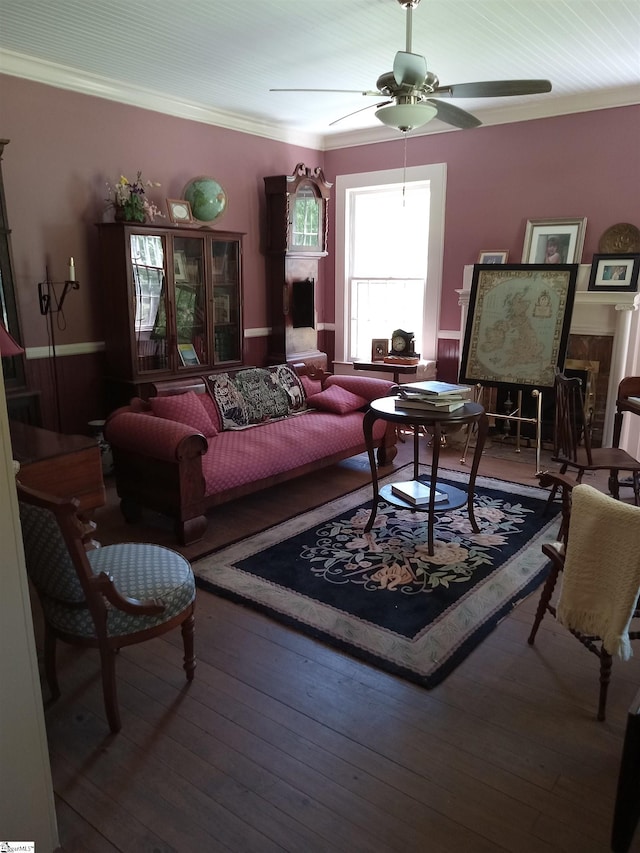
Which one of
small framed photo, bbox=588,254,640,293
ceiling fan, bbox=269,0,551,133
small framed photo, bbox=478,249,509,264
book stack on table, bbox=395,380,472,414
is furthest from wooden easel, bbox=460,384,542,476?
ceiling fan, bbox=269,0,551,133

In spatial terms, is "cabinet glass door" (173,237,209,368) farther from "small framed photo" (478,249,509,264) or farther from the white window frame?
"small framed photo" (478,249,509,264)

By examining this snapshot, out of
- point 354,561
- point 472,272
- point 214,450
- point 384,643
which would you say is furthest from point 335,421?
point 384,643

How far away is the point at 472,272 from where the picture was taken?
5145 mm

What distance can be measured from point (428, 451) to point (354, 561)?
85.7 inches

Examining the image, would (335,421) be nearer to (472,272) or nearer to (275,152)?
(472,272)

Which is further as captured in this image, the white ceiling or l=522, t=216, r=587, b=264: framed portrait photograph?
l=522, t=216, r=587, b=264: framed portrait photograph

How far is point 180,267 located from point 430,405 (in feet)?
7.99

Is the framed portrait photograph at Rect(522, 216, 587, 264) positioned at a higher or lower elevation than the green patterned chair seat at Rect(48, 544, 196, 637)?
higher

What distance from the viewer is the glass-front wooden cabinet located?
4.31m

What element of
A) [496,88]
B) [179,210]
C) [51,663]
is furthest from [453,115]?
[51,663]

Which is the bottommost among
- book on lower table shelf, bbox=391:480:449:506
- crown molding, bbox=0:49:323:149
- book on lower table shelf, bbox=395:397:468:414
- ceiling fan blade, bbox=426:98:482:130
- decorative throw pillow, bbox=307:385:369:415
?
book on lower table shelf, bbox=391:480:449:506

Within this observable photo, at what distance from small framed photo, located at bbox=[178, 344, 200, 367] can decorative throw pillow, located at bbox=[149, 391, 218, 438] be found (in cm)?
93

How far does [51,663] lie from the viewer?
217 cm

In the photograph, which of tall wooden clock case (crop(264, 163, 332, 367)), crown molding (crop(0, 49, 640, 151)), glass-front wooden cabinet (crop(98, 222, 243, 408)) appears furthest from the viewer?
tall wooden clock case (crop(264, 163, 332, 367))
